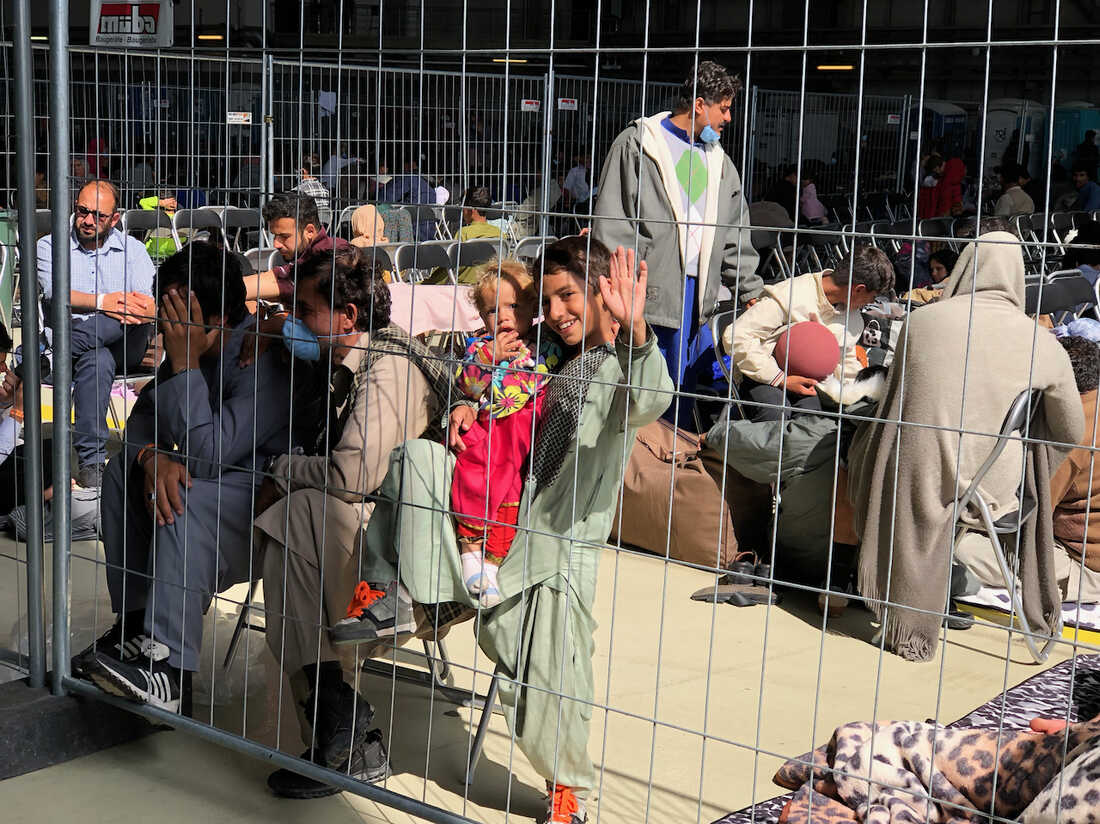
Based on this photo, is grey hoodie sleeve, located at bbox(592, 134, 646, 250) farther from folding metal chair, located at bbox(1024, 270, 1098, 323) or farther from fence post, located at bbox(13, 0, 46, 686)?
folding metal chair, located at bbox(1024, 270, 1098, 323)

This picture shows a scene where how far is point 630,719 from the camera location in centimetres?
342

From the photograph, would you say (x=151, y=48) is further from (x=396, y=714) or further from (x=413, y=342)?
(x=396, y=714)

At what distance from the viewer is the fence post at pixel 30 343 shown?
118 inches

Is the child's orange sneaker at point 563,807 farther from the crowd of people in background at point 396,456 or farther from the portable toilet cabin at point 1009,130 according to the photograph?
the portable toilet cabin at point 1009,130

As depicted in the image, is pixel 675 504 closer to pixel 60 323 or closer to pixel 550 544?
pixel 550 544

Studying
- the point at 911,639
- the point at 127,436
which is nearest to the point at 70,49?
the point at 127,436

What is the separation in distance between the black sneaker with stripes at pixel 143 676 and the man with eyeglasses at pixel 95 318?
105cm

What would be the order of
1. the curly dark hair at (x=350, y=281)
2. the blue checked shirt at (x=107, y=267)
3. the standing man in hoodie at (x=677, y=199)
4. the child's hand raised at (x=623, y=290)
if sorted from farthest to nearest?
the blue checked shirt at (x=107, y=267)
the standing man in hoodie at (x=677, y=199)
the curly dark hair at (x=350, y=281)
the child's hand raised at (x=623, y=290)

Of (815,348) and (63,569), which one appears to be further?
(815,348)

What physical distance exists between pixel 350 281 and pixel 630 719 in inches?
55.3

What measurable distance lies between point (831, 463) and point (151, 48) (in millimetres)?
2683

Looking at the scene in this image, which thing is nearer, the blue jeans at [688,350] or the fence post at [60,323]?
the fence post at [60,323]

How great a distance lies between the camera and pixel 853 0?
2258cm

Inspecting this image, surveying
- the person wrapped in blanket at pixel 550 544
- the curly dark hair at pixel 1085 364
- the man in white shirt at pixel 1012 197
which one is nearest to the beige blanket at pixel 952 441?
the curly dark hair at pixel 1085 364
